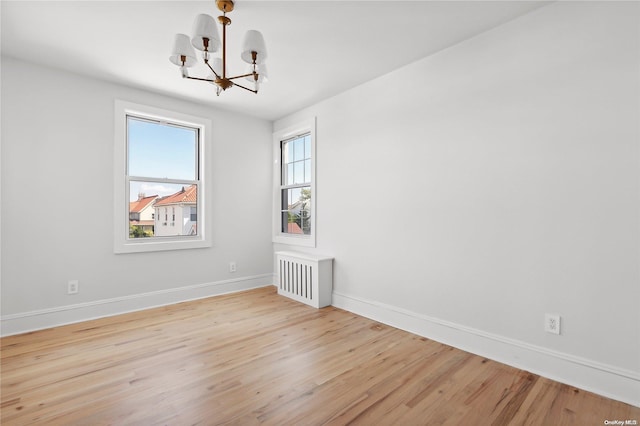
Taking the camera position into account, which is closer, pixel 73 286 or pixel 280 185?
pixel 73 286

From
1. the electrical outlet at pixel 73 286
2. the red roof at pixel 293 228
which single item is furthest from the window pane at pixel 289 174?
the electrical outlet at pixel 73 286

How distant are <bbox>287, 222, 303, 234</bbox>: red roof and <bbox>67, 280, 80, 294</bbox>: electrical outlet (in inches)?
101

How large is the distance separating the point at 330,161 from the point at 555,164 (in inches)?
89.4

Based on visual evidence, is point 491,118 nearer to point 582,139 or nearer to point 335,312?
point 582,139

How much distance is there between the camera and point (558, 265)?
204 cm

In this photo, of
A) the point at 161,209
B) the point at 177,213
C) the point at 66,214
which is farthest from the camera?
the point at 177,213

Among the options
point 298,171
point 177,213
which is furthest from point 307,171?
point 177,213

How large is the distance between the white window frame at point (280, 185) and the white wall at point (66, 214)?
3.40 ft

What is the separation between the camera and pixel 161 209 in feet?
12.4

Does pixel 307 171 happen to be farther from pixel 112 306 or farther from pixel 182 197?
pixel 112 306

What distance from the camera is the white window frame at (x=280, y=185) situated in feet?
13.0

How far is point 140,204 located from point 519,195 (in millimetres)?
3885

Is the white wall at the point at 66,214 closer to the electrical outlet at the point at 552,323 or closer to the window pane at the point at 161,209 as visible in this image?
the window pane at the point at 161,209

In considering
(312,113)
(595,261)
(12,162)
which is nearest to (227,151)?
(312,113)
